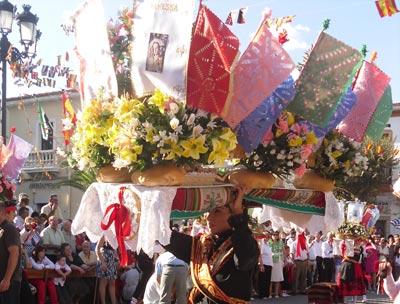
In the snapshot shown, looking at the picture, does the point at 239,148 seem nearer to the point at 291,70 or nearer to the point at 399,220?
the point at 291,70

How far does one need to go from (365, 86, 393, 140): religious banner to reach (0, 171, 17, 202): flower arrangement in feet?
12.6

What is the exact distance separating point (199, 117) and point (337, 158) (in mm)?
1509

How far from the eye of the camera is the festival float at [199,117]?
4180mm

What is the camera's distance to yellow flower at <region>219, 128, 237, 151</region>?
4282 millimetres

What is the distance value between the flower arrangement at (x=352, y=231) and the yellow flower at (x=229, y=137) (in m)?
11.1

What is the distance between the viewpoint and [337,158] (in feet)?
17.3

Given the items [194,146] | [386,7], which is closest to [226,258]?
[194,146]

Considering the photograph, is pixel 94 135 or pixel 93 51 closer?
pixel 94 135

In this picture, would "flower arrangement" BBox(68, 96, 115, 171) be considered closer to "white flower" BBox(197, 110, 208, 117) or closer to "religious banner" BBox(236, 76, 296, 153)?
"white flower" BBox(197, 110, 208, 117)

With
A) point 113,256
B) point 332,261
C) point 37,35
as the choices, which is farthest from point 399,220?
point 37,35

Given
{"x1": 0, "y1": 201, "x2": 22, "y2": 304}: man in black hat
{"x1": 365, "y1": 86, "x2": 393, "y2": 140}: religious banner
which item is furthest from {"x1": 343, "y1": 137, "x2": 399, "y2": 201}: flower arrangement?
{"x1": 365, "y1": 86, "x2": 393, "y2": 140}: religious banner

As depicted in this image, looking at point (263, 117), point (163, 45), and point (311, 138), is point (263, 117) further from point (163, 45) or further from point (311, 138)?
point (163, 45)

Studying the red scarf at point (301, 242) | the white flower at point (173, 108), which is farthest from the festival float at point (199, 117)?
the red scarf at point (301, 242)

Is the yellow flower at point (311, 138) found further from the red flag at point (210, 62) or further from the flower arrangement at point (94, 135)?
the flower arrangement at point (94, 135)
